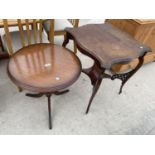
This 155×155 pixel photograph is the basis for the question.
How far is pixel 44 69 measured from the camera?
1.21 metres

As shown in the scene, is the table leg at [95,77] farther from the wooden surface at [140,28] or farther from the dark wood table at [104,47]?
the wooden surface at [140,28]

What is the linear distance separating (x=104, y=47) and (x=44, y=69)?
0.51m

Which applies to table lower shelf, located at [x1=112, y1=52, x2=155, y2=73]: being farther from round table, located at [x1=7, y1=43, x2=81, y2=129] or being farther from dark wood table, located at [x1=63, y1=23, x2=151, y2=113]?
round table, located at [x1=7, y1=43, x2=81, y2=129]

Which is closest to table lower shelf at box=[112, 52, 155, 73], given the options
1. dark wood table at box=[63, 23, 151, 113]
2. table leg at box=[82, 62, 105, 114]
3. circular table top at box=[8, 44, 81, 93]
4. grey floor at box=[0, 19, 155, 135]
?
grey floor at box=[0, 19, 155, 135]

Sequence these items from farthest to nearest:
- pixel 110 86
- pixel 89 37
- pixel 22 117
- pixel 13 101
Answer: pixel 110 86
pixel 13 101
pixel 22 117
pixel 89 37

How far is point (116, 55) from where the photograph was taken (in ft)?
3.92

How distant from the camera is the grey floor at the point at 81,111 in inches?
57.2

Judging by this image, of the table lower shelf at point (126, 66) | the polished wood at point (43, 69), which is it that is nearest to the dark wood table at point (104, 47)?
the polished wood at point (43, 69)

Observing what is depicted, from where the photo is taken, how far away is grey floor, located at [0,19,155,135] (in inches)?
57.2

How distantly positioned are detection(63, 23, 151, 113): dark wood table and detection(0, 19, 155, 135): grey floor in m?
0.19
